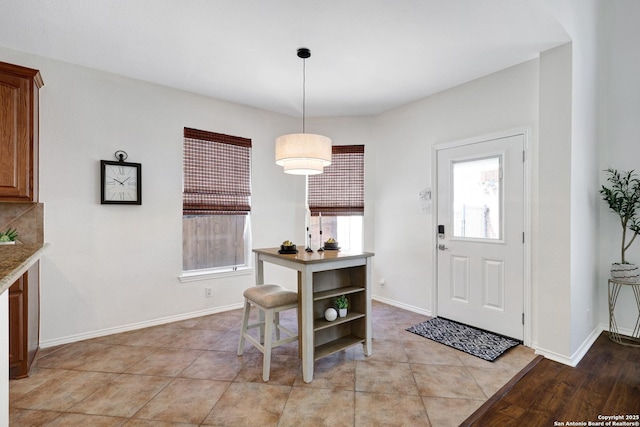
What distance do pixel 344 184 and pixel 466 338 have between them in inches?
95.9

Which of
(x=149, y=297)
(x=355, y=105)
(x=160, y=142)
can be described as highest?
(x=355, y=105)

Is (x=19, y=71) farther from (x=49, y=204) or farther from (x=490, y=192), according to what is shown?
(x=490, y=192)

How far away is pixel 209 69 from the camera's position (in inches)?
121

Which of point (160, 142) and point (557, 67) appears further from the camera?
point (160, 142)

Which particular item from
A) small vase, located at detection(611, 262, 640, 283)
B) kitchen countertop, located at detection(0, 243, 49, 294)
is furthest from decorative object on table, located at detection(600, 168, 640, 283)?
kitchen countertop, located at detection(0, 243, 49, 294)

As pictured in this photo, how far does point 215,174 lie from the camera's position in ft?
12.7

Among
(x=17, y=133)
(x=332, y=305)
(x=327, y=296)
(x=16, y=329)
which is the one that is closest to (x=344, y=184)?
(x=332, y=305)

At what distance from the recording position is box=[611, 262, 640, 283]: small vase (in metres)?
2.84

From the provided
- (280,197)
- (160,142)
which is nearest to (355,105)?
(280,197)

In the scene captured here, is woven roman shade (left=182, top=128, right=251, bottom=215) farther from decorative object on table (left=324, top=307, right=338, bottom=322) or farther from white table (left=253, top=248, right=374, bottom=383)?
decorative object on table (left=324, top=307, right=338, bottom=322)

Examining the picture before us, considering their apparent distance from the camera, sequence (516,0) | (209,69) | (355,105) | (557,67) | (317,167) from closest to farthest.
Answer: (516,0), (557,67), (317,167), (209,69), (355,105)

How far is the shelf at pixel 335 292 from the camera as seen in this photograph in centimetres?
244

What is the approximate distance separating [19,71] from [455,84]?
3.93 m

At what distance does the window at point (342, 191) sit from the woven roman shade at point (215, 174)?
99cm
